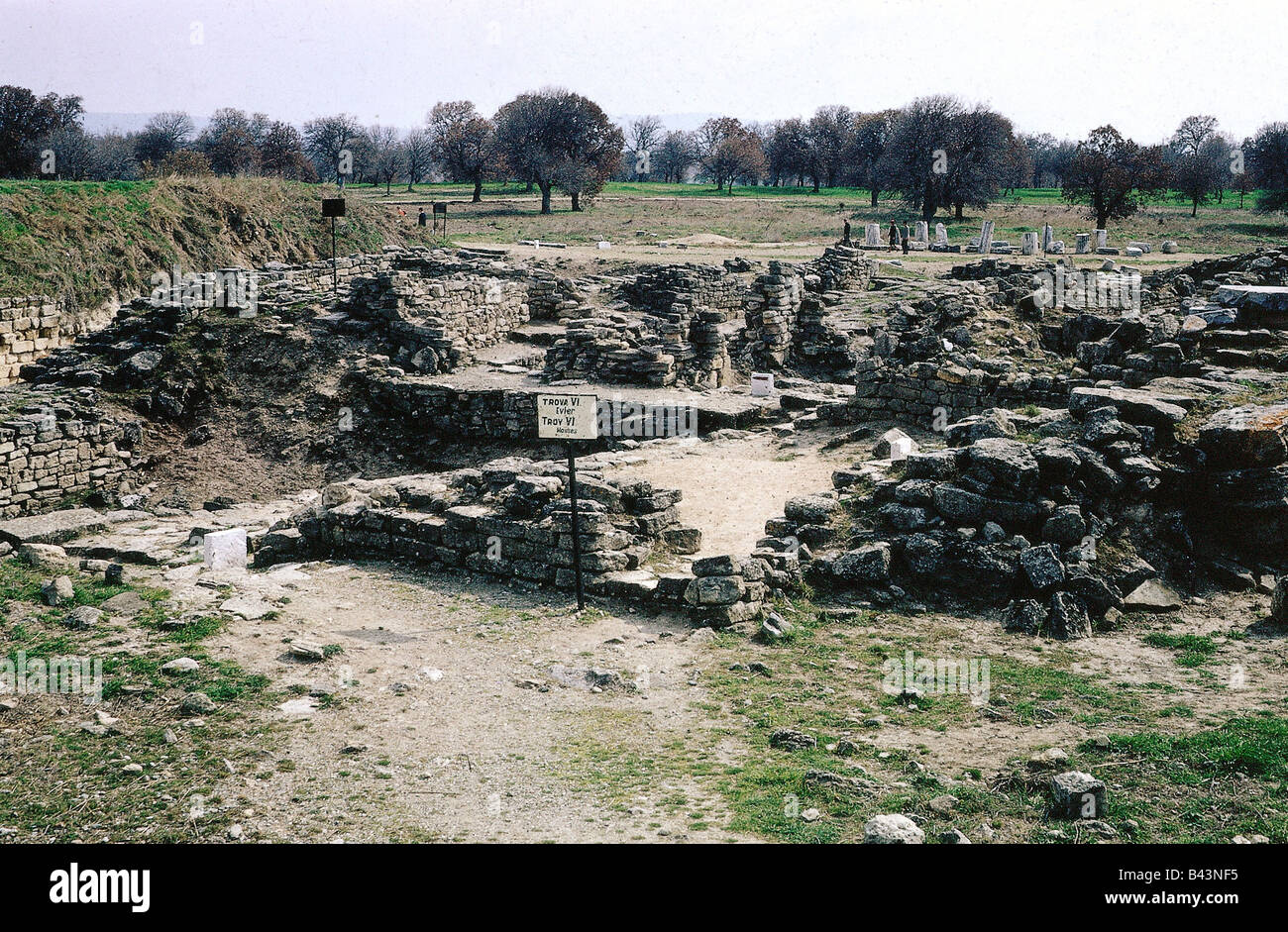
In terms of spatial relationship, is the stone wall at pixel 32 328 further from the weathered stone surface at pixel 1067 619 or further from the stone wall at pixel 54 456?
the weathered stone surface at pixel 1067 619

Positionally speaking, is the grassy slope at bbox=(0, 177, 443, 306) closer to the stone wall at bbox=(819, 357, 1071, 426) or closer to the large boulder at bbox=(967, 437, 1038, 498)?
the stone wall at bbox=(819, 357, 1071, 426)

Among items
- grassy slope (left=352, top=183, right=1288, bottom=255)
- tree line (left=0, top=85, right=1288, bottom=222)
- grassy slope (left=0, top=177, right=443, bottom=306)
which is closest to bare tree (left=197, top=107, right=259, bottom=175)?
tree line (left=0, top=85, right=1288, bottom=222)

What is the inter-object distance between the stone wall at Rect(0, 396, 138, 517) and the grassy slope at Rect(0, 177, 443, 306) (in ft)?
23.3

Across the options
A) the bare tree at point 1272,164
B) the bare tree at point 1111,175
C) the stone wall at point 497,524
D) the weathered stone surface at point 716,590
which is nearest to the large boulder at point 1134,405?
the stone wall at point 497,524

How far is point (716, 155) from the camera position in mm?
84438

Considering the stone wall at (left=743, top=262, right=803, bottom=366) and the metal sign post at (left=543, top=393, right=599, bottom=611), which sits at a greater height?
the stone wall at (left=743, top=262, right=803, bottom=366)

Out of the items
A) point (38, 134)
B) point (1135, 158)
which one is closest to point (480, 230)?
point (38, 134)

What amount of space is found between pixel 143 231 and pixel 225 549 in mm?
18358

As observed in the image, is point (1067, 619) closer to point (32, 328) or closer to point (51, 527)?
point (51, 527)

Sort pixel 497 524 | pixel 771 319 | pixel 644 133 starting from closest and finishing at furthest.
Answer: pixel 497 524 → pixel 771 319 → pixel 644 133

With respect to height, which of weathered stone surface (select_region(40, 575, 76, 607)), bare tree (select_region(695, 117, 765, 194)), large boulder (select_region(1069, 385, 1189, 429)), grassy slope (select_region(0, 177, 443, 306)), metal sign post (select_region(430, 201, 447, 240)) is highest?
bare tree (select_region(695, 117, 765, 194))

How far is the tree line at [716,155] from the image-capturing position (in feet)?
163

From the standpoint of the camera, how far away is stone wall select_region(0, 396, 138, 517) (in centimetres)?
1608

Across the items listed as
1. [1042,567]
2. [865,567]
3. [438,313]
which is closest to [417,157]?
[438,313]
